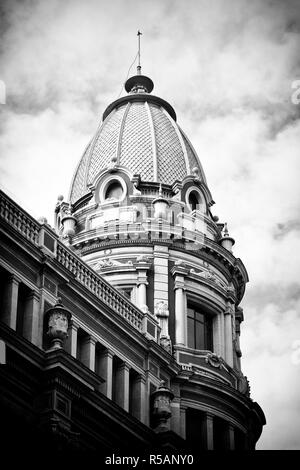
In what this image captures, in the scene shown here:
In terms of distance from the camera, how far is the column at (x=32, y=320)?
4212 centimetres

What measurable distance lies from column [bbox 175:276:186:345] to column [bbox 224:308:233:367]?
→ 124 inches

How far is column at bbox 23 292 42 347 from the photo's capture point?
4212 cm

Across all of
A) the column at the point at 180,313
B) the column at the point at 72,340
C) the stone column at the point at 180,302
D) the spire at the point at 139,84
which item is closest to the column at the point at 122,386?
the column at the point at 72,340

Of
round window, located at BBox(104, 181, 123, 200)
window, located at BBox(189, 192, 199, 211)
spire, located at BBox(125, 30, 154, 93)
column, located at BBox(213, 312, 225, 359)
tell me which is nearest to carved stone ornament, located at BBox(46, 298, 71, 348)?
column, located at BBox(213, 312, 225, 359)

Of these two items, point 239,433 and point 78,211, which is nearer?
point 239,433

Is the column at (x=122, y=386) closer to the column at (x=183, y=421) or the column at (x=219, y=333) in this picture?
the column at (x=183, y=421)

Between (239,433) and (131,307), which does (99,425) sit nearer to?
(131,307)

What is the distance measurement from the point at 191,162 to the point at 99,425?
25839mm

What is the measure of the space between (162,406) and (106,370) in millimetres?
3637

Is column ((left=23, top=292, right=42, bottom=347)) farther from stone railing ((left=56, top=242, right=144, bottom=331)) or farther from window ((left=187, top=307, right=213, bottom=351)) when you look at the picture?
window ((left=187, top=307, right=213, bottom=351))

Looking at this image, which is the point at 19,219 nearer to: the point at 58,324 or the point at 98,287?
the point at 58,324
